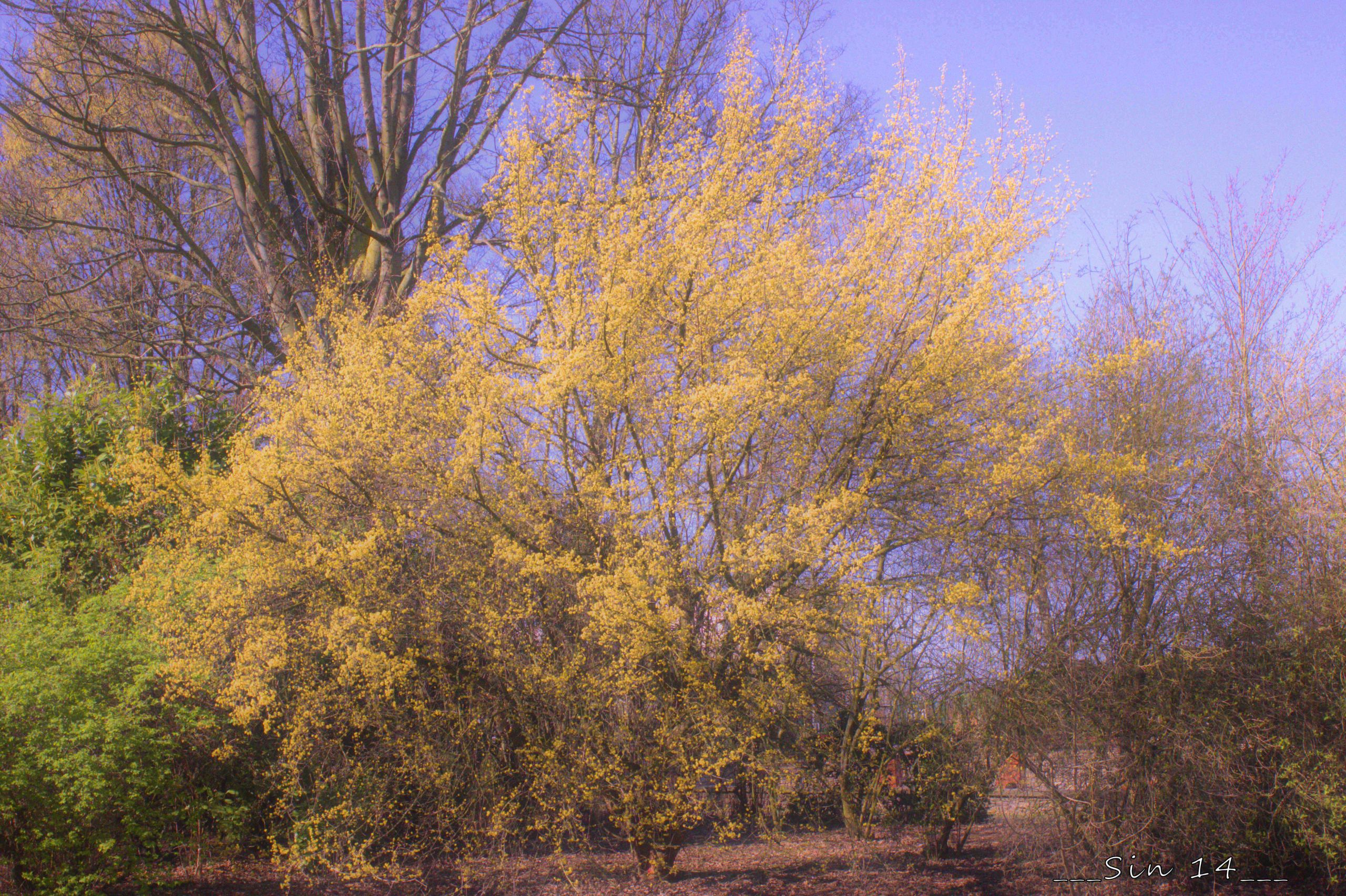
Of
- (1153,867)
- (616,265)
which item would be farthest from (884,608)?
(616,265)

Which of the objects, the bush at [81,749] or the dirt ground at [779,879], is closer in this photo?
the bush at [81,749]

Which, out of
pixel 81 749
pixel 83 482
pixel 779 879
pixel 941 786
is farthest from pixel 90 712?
pixel 941 786

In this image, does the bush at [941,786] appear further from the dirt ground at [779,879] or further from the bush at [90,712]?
the bush at [90,712]

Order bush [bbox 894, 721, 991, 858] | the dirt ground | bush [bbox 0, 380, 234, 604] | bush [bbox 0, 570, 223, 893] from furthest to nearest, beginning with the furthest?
bush [bbox 0, 380, 234, 604], bush [bbox 894, 721, 991, 858], the dirt ground, bush [bbox 0, 570, 223, 893]

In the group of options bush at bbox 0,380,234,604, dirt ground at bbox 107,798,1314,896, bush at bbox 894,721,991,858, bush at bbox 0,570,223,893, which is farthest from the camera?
bush at bbox 0,380,234,604

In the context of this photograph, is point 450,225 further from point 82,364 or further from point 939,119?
point 82,364

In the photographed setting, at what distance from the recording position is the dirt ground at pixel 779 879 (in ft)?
24.0

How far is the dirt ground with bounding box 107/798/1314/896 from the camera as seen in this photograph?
7.31 m

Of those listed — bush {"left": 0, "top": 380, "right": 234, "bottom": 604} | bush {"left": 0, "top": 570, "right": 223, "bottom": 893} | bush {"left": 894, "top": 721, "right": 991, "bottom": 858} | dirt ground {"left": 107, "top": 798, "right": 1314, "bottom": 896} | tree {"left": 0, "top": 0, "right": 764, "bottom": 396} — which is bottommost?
dirt ground {"left": 107, "top": 798, "right": 1314, "bottom": 896}

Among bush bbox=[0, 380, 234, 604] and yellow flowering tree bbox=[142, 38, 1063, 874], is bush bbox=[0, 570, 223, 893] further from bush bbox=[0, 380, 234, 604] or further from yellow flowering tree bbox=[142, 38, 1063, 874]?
bush bbox=[0, 380, 234, 604]

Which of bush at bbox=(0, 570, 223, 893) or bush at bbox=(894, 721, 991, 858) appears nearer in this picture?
bush at bbox=(0, 570, 223, 893)

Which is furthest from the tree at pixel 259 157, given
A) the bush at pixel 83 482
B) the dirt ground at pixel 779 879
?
the dirt ground at pixel 779 879

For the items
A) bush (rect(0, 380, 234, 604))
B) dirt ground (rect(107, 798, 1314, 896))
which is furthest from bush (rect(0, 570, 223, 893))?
bush (rect(0, 380, 234, 604))

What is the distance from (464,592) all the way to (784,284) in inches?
143
